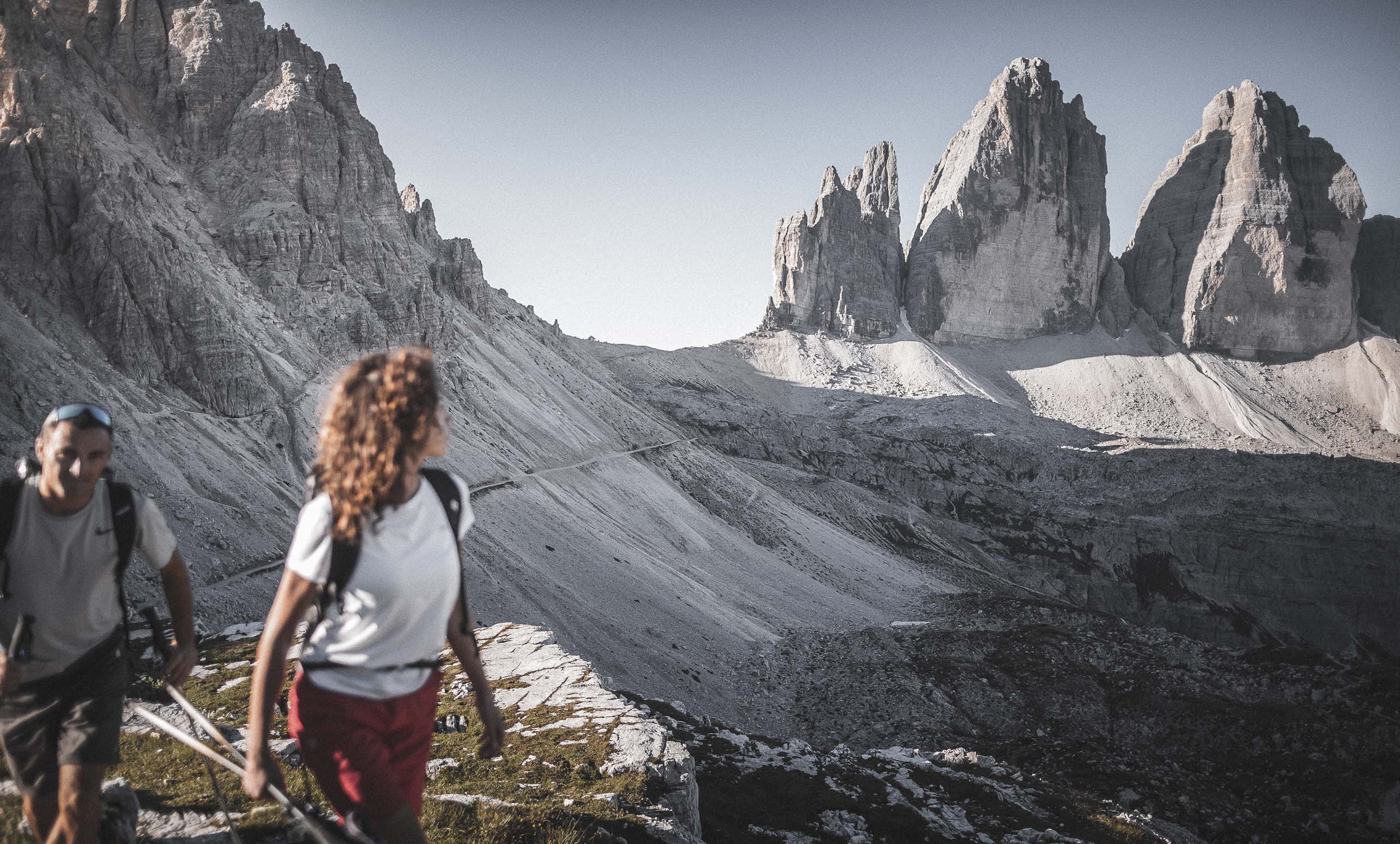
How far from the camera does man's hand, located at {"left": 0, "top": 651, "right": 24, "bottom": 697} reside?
14.3 ft

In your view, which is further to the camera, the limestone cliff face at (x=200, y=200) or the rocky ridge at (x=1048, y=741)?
the limestone cliff face at (x=200, y=200)

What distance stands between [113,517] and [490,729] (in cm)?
255

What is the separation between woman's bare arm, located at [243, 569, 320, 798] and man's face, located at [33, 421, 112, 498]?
5.65 ft

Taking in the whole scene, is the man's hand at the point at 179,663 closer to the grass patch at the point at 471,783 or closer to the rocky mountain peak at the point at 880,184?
the grass patch at the point at 471,783

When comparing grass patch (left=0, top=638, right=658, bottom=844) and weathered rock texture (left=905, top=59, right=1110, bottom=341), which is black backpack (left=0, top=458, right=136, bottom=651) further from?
weathered rock texture (left=905, top=59, right=1110, bottom=341)

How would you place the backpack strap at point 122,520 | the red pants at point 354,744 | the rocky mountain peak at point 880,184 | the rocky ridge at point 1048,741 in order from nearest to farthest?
the red pants at point 354,744, the backpack strap at point 122,520, the rocky ridge at point 1048,741, the rocky mountain peak at point 880,184

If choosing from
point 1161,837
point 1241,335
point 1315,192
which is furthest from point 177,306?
point 1315,192

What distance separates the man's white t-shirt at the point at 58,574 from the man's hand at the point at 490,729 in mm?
2052

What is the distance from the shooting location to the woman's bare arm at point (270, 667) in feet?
11.6

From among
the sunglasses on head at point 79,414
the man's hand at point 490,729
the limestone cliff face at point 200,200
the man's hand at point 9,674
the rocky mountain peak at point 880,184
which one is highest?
the rocky mountain peak at point 880,184

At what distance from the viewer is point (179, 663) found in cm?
492

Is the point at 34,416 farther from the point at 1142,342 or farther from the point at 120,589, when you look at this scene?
the point at 1142,342

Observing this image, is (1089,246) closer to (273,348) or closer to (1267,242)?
(1267,242)

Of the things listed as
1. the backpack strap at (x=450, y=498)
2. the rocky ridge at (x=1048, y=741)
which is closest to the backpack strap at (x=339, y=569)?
the backpack strap at (x=450, y=498)
